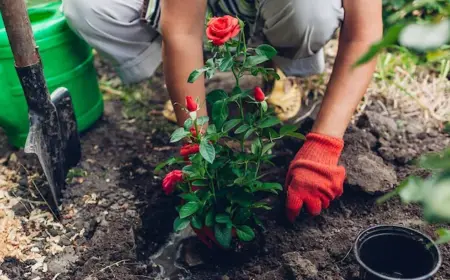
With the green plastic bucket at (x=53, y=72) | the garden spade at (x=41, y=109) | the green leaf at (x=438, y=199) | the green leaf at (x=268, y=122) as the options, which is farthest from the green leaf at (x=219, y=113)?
the green plastic bucket at (x=53, y=72)

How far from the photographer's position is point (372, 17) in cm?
182

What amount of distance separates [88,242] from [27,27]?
723 millimetres

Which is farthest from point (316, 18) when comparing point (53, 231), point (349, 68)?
point (53, 231)

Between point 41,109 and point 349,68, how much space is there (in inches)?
41.1

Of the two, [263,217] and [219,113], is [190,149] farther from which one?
[263,217]

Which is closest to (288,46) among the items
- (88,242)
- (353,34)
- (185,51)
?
(353,34)

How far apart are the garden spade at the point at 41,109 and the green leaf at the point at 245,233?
70cm

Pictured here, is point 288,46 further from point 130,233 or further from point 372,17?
point 130,233

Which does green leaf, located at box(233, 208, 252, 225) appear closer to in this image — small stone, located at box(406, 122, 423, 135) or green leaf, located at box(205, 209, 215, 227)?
green leaf, located at box(205, 209, 215, 227)

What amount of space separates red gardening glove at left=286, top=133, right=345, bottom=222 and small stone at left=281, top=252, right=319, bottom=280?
0.49 feet

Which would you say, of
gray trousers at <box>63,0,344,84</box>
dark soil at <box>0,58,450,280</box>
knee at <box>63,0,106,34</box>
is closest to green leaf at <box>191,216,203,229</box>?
dark soil at <box>0,58,450,280</box>

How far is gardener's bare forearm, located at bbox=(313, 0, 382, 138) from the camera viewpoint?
183 centimetres

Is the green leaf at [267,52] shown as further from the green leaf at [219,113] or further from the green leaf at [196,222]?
the green leaf at [196,222]

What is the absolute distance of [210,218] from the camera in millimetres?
1667
